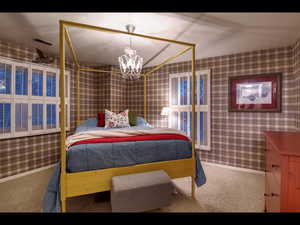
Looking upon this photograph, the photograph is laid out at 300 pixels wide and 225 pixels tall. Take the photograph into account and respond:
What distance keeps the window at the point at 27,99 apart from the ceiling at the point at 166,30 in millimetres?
469

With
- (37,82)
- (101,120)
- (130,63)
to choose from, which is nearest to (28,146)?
(37,82)

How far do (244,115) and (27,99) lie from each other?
4228 millimetres

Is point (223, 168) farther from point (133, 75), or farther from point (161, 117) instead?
point (133, 75)

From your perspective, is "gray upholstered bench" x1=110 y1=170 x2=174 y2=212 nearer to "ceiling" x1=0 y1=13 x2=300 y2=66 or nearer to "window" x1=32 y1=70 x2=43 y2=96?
"ceiling" x1=0 y1=13 x2=300 y2=66

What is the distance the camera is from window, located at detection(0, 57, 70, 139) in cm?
254

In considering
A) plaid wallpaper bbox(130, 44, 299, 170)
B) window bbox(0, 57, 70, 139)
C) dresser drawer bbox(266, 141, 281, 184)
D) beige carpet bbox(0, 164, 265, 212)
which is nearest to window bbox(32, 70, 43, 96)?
window bbox(0, 57, 70, 139)

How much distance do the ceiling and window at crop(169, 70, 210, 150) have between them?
0.73 metres

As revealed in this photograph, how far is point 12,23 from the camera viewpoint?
6.50 feet

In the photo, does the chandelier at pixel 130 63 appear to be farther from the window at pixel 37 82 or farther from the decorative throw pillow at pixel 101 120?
the window at pixel 37 82

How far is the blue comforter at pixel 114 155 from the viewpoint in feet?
4.92

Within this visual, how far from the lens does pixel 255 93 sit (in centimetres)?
291
